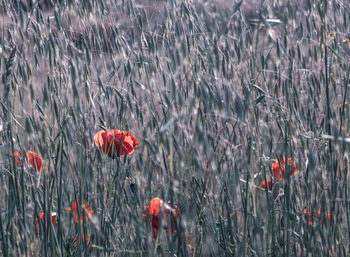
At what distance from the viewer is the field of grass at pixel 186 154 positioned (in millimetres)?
793

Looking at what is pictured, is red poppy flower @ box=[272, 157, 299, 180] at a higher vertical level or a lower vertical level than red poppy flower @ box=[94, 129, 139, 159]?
lower

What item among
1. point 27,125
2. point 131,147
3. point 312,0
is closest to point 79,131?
point 131,147

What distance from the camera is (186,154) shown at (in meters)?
0.90

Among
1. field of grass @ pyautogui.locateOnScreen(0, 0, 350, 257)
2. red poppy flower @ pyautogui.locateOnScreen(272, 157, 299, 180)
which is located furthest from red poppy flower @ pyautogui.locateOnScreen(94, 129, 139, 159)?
red poppy flower @ pyautogui.locateOnScreen(272, 157, 299, 180)

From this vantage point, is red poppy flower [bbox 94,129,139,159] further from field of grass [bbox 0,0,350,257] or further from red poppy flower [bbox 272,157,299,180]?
red poppy flower [bbox 272,157,299,180]

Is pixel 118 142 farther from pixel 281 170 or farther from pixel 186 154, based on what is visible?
pixel 281 170

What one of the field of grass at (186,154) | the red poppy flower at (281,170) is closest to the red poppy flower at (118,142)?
the field of grass at (186,154)

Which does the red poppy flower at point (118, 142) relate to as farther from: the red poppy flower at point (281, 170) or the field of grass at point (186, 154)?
the red poppy flower at point (281, 170)

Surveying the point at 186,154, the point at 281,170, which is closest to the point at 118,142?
the point at 186,154

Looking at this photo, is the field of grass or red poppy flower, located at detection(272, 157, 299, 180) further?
red poppy flower, located at detection(272, 157, 299, 180)

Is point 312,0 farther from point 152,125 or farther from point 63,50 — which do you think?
point 63,50

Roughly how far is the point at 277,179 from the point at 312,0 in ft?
1.59

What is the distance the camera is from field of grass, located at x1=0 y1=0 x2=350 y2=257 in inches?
31.2

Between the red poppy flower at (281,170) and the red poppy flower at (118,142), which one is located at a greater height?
the red poppy flower at (118,142)
